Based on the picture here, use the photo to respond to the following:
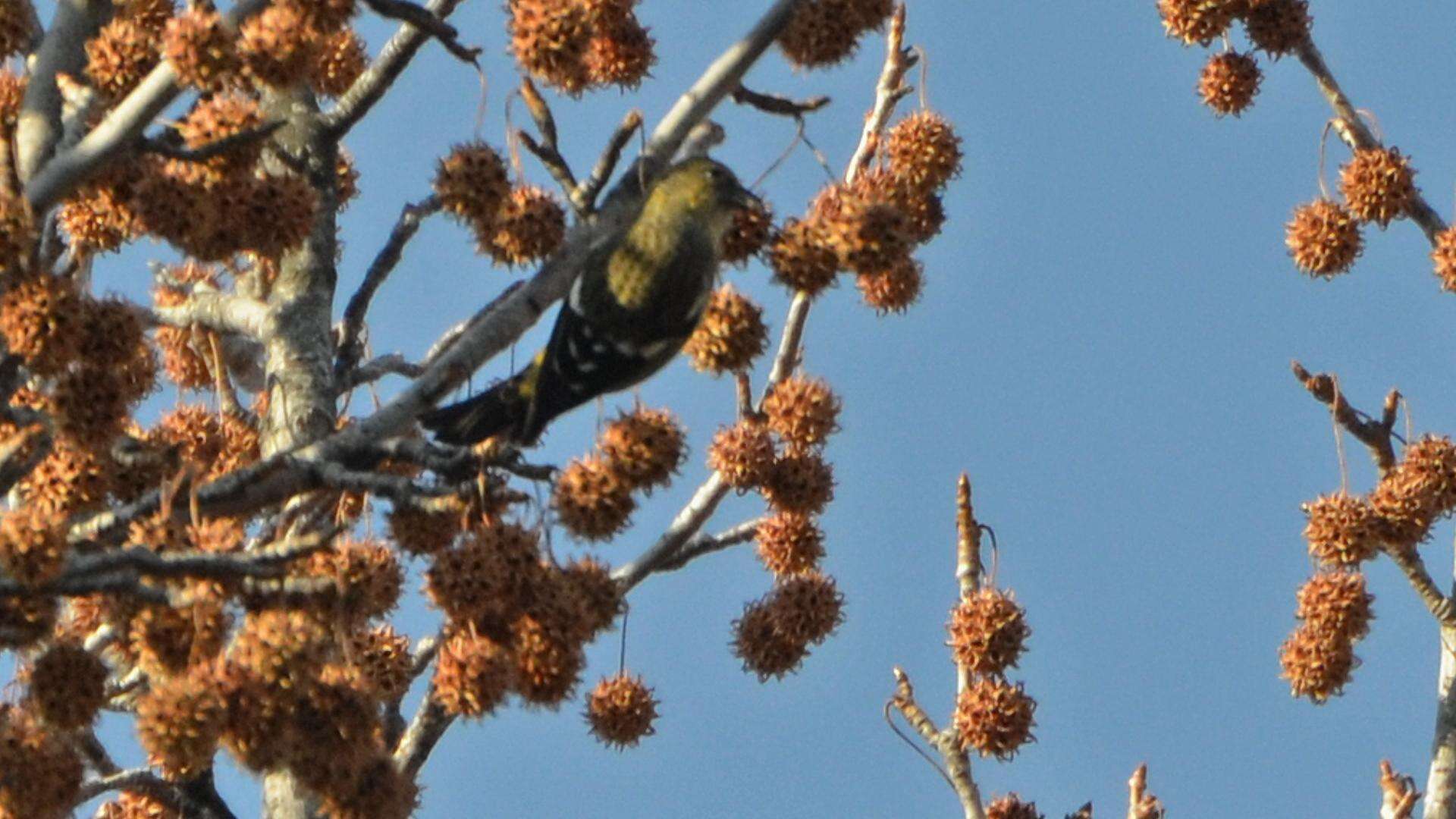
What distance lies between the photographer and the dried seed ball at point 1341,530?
7.49 meters

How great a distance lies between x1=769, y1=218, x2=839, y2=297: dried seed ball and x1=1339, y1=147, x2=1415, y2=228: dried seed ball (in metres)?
3.23

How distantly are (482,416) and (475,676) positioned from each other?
2.50 meters

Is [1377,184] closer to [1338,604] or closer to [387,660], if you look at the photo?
[1338,604]

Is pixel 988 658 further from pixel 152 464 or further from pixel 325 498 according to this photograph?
pixel 152 464

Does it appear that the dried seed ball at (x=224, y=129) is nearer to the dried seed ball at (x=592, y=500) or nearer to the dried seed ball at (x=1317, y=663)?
the dried seed ball at (x=592, y=500)

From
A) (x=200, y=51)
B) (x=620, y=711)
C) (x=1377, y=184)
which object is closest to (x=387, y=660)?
(x=620, y=711)

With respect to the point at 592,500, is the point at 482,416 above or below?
above

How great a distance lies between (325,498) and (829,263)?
146 cm

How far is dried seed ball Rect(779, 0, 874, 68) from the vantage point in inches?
219

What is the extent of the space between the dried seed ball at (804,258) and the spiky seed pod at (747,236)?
123mm

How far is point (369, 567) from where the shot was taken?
504 centimetres

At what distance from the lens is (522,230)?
5.48 metres

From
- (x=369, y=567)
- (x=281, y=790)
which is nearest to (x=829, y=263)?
(x=369, y=567)

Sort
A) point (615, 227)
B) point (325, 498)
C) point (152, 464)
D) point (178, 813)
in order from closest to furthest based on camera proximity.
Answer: point (152, 464)
point (325, 498)
point (615, 227)
point (178, 813)
